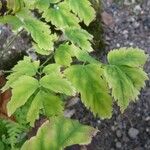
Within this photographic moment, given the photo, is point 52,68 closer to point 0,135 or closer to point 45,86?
point 45,86

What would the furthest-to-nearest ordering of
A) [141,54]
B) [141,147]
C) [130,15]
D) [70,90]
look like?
[130,15]
[141,147]
[141,54]
[70,90]

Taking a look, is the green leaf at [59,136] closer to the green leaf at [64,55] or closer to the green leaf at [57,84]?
the green leaf at [57,84]

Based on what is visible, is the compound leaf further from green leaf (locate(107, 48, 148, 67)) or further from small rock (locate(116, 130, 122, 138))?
small rock (locate(116, 130, 122, 138))

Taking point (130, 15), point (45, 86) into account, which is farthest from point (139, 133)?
point (45, 86)

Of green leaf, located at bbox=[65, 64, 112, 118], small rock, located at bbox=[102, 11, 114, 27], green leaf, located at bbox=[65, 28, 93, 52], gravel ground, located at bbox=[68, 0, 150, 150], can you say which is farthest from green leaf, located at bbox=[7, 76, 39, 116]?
small rock, located at bbox=[102, 11, 114, 27]

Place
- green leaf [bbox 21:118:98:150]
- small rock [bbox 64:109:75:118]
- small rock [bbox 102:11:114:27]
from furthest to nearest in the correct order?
small rock [bbox 102:11:114:27] < small rock [bbox 64:109:75:118] < green leaf [bbox 21:118:98:150]
